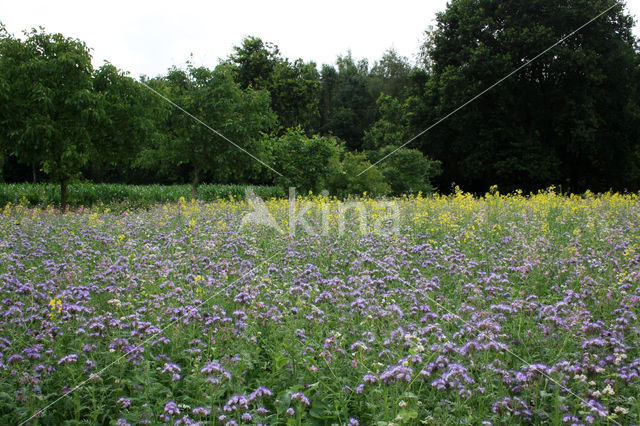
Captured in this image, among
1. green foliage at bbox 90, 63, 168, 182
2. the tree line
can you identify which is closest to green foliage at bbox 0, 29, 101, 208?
the tree line

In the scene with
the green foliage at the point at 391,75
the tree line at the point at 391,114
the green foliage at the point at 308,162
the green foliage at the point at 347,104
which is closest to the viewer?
the tree line at the point at 391,114

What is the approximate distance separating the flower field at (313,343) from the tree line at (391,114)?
8.69 m

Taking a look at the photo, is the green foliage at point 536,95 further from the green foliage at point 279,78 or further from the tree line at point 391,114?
the green foliage at point 279,78

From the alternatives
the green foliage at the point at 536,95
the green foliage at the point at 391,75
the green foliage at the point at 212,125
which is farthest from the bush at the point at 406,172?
the green foliage at the point at 391,75

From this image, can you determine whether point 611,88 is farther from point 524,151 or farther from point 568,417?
point 568,417

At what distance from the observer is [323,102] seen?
5303 cm

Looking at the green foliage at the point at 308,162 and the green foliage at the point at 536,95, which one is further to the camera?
the green foliage at the point at 536,95

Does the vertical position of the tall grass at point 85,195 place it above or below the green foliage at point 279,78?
below

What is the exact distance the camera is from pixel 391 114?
4219cm

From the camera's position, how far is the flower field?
8.96 feet

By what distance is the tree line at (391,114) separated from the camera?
1303cm

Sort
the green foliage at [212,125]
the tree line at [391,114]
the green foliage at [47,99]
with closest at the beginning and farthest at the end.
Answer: the green foliage at [47,99]
the tree line at [391,114]
the green foliage at [212,125]

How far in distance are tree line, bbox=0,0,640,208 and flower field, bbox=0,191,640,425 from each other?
28.5ft

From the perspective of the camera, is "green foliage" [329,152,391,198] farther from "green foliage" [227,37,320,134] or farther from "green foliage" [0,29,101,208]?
"green foliage" [227,37,320,134]
